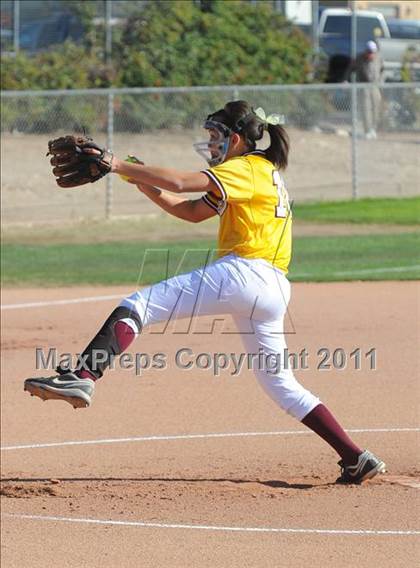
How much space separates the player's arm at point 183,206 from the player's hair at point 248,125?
19.4 inches

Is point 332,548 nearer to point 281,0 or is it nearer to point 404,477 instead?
point 404,477

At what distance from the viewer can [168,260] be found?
680 inches

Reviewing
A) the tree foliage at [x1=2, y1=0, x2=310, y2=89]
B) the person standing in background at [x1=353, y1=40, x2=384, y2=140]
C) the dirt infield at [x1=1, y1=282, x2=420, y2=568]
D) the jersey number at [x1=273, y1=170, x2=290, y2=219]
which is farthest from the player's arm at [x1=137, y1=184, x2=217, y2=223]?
the tree foliage at [x1=2, y1=0, x2=310, y2=89]

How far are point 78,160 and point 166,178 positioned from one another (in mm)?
514

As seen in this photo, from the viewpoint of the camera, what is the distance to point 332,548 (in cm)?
646

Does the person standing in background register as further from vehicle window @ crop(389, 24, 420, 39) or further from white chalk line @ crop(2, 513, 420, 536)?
white chalk line @ crop(2, 513, 420, 536)

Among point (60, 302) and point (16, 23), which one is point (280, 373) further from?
point (16, 23)

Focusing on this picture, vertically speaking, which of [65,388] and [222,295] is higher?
[222,295]

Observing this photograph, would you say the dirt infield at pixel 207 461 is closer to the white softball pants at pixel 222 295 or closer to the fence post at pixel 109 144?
the white softball pants at pixel 222 295

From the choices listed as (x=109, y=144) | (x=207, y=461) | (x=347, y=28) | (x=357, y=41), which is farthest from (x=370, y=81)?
(x=207, y=461)

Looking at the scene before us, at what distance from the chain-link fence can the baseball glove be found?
15.7 metres

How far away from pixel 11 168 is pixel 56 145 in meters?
18.1

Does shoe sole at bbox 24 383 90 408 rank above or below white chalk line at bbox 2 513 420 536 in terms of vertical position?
above

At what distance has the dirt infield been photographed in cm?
661
